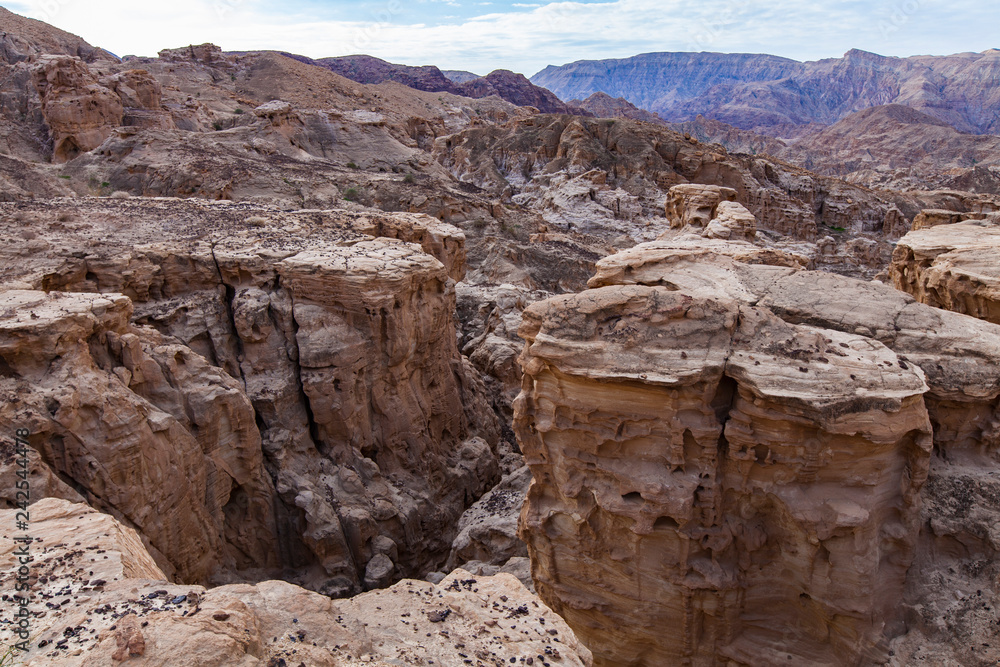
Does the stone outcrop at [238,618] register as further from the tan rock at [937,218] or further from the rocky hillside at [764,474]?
the tan rock at [937,218]

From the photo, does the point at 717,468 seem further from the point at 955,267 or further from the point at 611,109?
the point at 611,109

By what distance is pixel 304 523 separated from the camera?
36.7 ft

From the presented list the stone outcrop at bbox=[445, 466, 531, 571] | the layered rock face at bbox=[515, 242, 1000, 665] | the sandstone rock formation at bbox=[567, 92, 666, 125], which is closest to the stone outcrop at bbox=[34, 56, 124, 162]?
the stone outcrop at bbox=[445, 466, 531, 571]

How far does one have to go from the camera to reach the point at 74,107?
24.5 m

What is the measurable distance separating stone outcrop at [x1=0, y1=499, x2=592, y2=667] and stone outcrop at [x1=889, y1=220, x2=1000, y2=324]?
27.1ft

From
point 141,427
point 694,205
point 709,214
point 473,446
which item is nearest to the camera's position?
point 141,427

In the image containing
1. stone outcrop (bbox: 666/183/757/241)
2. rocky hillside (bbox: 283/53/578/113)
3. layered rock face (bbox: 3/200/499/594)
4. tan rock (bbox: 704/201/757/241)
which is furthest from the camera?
rocky hillside (bbox: 283/53/578/113)

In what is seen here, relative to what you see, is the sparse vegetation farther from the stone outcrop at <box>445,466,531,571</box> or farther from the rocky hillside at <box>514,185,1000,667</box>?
the stone outcrop at <box>445,466,531,571</box>

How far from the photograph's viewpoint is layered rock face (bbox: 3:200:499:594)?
27.0 ft

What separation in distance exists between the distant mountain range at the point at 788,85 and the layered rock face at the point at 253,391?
122 m

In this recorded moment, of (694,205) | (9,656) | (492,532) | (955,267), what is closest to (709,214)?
(694,205)

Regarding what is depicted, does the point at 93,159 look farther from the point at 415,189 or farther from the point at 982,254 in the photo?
the point at 982,254

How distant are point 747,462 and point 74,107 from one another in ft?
91.6

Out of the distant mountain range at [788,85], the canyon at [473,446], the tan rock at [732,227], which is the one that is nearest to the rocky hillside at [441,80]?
the distant mountain range at [788,85]
